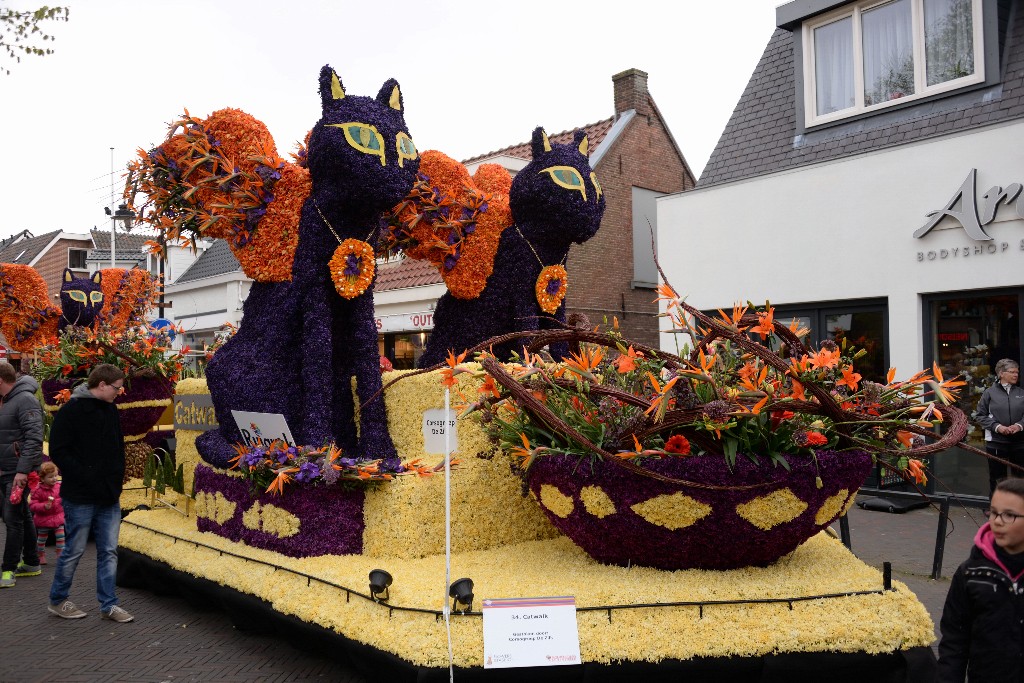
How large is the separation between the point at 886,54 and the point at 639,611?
8.93m

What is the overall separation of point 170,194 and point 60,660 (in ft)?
10.6

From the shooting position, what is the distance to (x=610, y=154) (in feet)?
50.8

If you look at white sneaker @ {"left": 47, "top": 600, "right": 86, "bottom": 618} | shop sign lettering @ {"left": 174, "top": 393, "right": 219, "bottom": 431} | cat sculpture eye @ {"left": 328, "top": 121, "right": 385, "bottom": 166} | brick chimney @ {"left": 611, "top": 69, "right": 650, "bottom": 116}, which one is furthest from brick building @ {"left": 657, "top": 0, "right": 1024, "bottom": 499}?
white sneaker @ {"left": 47, "top": 600, "right": 86, "bottom": 618}

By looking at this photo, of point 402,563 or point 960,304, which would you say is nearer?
point 402,563

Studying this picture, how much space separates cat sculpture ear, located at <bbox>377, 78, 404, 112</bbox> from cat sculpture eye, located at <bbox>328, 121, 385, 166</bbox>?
0.35 m

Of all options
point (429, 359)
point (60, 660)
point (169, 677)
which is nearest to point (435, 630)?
point (169, 677)

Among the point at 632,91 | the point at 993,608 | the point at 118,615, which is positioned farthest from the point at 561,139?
the point at 993,608

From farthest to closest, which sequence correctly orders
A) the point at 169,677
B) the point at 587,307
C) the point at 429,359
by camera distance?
the point at 587,307, the point at 429,359, the point at 169,677

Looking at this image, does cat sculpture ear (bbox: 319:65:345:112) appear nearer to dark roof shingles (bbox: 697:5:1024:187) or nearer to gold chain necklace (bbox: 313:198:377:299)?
gold chain necklace (bbox: 313:198:377:299)

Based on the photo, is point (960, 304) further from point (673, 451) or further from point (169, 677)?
point (169, 677)

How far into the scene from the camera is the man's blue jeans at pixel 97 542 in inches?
211

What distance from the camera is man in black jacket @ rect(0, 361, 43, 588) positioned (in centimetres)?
634

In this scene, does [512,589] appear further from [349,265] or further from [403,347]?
[403,347]

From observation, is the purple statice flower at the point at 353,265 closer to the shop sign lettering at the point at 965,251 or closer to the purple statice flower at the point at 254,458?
the purple statice flower at the point at 254,458
